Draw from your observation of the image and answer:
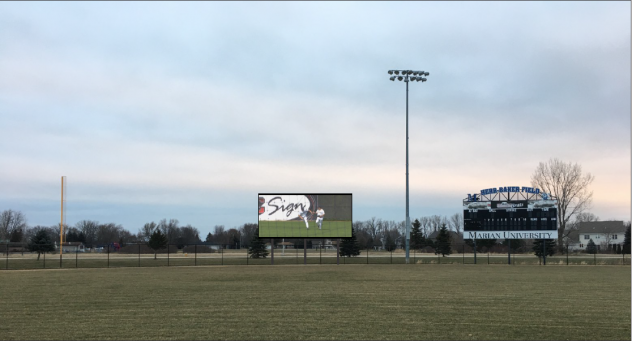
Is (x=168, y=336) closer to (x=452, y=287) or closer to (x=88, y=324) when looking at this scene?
(x=88, y=324)

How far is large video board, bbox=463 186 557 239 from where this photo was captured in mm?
41250

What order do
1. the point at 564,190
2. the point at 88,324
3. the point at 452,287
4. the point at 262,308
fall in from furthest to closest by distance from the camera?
the point at 564,190 → the point at 452,287 → the point at 262,308 → the point at 88,324

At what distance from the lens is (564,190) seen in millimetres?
68500

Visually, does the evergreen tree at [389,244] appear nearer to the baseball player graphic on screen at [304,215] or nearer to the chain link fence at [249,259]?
the chain link fence at [249,259]

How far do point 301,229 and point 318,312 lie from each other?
26.2 meters

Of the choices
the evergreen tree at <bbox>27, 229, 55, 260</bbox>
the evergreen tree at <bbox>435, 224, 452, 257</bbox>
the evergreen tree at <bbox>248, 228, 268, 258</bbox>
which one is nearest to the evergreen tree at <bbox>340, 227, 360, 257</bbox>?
the evergreen tree at <bbox>248, 228, 268, 258</bbox>

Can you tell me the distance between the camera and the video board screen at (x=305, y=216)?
38781mm

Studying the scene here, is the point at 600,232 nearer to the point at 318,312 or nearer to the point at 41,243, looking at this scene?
the point at 41,243

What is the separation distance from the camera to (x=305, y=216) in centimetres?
3881

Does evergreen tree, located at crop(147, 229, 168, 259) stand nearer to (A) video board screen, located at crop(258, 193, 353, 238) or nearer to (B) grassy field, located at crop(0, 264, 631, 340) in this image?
(A) video board screen, located at crop(258, 193, 353, 238)

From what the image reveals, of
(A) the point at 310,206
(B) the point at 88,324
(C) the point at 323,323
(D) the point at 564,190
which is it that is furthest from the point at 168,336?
(D) the point at 564,190

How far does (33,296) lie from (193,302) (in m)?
5.92

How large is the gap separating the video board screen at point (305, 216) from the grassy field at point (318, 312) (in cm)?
1895

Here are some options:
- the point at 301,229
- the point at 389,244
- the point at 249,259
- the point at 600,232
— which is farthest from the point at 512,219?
the point at 600,232
